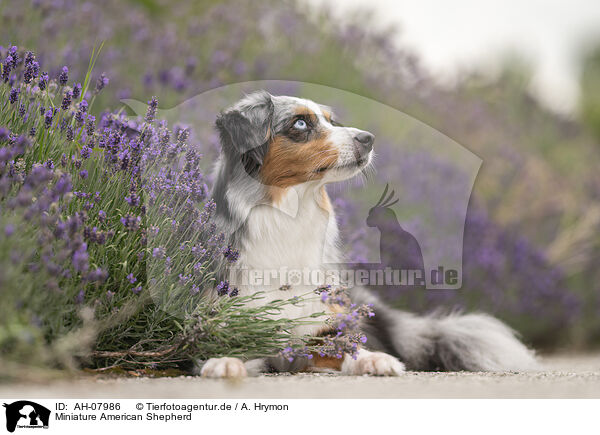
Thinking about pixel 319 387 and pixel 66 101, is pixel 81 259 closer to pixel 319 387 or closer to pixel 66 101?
pixel 66 101

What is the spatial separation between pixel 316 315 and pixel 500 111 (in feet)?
26.1

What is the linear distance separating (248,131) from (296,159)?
30 centimetres

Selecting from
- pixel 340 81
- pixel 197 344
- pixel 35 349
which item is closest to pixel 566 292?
pixel 340 81

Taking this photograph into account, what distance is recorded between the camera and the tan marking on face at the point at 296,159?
3457 millimetres

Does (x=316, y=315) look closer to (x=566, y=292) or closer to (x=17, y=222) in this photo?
(x=17, y=222)

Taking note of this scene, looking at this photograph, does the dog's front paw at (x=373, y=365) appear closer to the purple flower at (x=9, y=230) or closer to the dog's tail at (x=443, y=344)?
the dog's tail at (x=443, y=344)

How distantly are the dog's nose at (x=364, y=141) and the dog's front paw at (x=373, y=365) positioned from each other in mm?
1130

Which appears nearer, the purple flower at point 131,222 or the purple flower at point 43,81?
the purple flower at point 131,222

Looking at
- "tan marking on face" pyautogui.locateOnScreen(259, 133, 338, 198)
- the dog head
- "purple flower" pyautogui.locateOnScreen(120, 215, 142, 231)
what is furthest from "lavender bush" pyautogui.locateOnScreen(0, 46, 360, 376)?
"tan marking on face" pyautogui.locateOnScreen(259, 133, 338, 198)

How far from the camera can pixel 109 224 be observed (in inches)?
131

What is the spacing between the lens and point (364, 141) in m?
3.47

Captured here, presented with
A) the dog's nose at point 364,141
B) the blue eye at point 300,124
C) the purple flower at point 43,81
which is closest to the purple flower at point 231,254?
the blue eye at point 300,124
